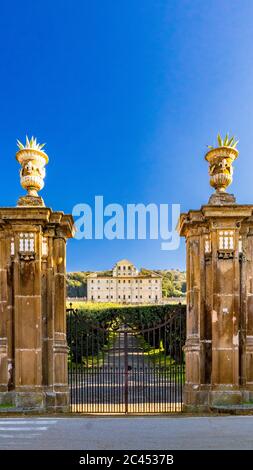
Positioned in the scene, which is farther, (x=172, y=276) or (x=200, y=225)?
(x=172, y=276)

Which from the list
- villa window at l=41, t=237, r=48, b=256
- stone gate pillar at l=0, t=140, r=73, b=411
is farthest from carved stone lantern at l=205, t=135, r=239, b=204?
villa window at l=41, t=237, r=48, b=256

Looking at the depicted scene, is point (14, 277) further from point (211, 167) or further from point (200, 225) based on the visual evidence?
point (211, 167)

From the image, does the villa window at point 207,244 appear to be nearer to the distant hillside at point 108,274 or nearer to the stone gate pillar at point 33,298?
the stone gate pillar at point 33,298

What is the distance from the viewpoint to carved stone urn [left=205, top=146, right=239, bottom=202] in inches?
359

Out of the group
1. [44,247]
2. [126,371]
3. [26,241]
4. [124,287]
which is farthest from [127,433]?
[124,287]

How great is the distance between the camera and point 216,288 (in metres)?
8.84

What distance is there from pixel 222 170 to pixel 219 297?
279 cm

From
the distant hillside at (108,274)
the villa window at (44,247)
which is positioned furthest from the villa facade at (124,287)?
the villa window at (44,247)

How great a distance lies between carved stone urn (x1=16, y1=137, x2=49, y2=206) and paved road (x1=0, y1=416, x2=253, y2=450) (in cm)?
446

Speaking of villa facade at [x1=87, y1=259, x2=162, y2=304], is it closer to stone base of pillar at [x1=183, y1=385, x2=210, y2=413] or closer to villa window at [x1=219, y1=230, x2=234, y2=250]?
stone base of pillar at [x1=183, y1=385, x2=210, y2=413]

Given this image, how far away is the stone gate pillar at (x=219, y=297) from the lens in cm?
872

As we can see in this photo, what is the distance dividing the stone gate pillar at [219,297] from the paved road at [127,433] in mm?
818

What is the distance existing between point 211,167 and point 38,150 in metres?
3.90

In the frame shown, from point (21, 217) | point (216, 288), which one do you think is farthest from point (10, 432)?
point (216, 288)
